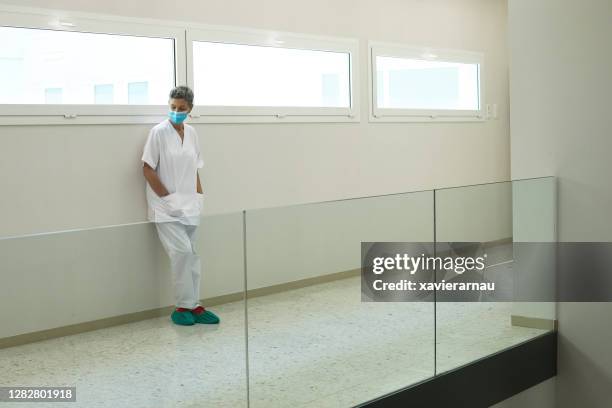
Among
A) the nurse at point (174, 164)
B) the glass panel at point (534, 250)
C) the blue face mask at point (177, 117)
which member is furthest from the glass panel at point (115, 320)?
the blue face mask at point (177, 117)

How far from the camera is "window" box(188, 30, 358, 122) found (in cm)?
533

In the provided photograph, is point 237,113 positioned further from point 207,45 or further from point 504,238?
point 504,238

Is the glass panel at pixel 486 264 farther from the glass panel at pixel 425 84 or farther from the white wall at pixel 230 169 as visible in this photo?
the glass panel at pixel 425 84

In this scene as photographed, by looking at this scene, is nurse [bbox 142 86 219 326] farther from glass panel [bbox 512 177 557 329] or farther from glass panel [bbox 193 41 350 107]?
glass panel [bbox 512 177 557 329]

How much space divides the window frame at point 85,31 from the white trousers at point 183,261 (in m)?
2.14

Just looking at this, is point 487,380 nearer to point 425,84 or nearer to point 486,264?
point 486,264

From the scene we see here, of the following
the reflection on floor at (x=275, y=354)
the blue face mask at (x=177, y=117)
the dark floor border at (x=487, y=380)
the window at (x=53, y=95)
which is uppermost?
the window at (x=53, y=95)

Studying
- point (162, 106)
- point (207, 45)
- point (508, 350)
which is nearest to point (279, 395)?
point (508, 350)

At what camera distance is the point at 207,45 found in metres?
5.35

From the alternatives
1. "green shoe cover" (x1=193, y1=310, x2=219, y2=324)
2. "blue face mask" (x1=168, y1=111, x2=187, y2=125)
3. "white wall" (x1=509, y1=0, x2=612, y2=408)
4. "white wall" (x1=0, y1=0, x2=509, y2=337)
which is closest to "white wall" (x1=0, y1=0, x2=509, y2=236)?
"white wall" (x1=0, y1=0, x2=509, y2=337)

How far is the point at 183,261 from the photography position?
2688mm

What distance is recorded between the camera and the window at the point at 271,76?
5.33m

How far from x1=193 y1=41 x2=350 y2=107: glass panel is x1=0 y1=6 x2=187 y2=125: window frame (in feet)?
0.72

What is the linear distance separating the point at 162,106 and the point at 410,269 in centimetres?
214
